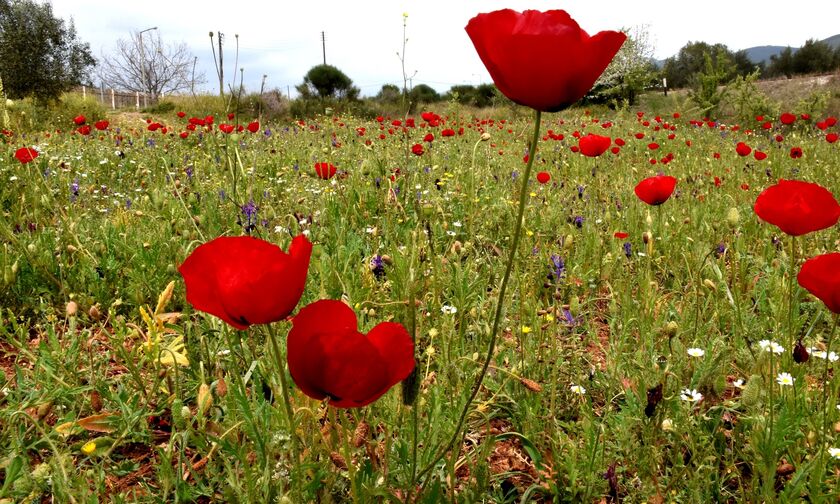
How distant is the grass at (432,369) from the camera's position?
1296 millimetres

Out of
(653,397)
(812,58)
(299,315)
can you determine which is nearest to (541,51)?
(299,315)

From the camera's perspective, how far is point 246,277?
759mm

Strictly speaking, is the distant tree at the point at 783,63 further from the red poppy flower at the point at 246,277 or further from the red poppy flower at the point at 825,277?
the red poppy flower at the point at 246,277

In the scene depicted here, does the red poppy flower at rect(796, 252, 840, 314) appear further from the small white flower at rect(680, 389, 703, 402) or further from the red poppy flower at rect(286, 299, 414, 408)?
the red poppy flower at rect(286, 299, 414, 408)

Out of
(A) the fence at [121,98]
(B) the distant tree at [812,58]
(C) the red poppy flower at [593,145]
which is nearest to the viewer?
(C) the red poppy flower at [593,145]

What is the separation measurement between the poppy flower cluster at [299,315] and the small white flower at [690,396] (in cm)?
102

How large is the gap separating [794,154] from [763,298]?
276cm

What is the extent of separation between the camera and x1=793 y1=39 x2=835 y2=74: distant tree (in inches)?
1598

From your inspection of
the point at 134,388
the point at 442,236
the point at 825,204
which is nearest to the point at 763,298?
the point at 825,204

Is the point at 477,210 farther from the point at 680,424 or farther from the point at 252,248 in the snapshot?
the point at 252,248

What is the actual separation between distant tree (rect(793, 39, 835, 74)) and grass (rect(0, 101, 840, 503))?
47951mm

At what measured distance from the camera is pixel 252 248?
0.76 metres

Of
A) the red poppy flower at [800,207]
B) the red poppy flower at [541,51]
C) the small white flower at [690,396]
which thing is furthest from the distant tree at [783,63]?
the red poppy flower at [541,51]

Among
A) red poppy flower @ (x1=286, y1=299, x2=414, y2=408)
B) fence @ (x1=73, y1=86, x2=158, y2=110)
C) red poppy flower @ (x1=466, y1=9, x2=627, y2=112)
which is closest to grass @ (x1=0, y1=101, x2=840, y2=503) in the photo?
red poppy flower @ (x1=286, y1=299, x2=414, y2=408)
